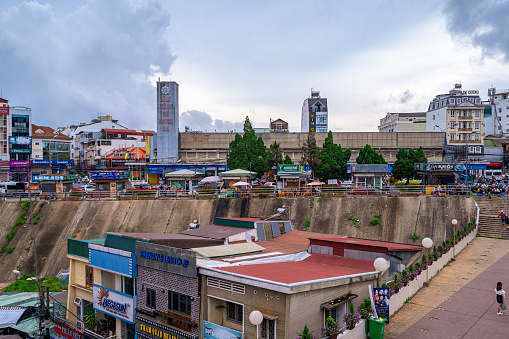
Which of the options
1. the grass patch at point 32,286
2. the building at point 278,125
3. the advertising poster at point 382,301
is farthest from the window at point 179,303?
the building at point 278,125

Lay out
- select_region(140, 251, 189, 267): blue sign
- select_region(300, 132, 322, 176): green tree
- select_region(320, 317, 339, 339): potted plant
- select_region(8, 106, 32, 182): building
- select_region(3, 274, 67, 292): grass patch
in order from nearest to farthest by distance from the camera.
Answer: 1. select_region(320, 317, 339, 339): potted plant
2. select_region(140, 251, 189, 267): blue sign
3. select_region(3, 274, 67, 292): grass patch
4. select_region(300, 132, 322, 176): green tree
5. select_region(8, 106, 32, 182): building

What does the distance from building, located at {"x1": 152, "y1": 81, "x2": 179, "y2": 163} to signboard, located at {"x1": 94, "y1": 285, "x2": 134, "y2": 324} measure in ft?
161

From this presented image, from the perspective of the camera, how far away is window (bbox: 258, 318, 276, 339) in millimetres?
12469

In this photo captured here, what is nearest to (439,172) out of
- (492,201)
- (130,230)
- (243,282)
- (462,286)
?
(492,201)

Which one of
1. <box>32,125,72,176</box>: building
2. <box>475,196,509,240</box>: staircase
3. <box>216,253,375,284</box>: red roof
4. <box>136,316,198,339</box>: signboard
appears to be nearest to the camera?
<box>216,253,375,284</box>: red roof

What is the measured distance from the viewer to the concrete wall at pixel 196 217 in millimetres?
28875

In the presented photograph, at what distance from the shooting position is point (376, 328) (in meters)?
12.5

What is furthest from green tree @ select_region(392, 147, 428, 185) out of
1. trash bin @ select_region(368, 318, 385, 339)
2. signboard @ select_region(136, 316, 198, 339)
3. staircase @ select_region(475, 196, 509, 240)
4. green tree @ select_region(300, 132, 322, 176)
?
trash bin @ select_region(368, 318, 385, 339)

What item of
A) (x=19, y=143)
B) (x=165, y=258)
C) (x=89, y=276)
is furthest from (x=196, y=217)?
(x=19, y=143)

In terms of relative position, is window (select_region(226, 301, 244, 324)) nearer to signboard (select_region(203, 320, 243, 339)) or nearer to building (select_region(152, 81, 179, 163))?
signboard (select_region(203, 320, 243, 339))

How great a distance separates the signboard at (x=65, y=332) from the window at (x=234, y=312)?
10431 millimetres

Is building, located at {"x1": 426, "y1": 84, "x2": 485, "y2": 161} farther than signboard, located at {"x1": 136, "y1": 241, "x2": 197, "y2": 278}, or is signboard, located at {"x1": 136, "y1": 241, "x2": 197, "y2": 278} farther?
building, located at {"x1": 426, "y1": 84, "x2": 485, "y2": 161}

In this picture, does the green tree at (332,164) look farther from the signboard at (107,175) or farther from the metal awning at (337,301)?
the metal awning at (337,301)

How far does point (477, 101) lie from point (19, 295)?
91959 millimetres
